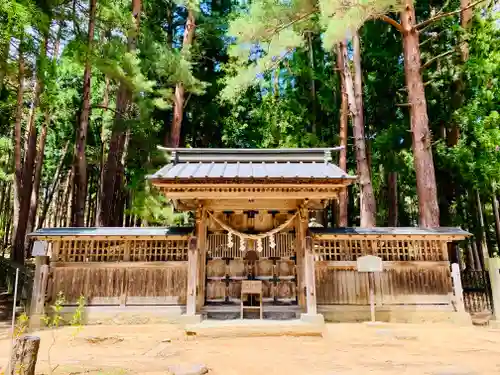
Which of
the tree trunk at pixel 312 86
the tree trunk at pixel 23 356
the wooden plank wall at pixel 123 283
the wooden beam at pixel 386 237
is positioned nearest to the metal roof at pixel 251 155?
the wooden beam at pixel 386 237

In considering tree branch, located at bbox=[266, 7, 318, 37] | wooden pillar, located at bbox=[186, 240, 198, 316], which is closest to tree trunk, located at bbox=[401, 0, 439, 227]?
tree branch, located at bbox=[266, 7, 318, 37]

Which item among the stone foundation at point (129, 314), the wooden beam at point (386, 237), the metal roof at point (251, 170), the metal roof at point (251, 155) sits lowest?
the stone foundation at point (129, 314)

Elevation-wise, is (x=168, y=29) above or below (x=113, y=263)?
above

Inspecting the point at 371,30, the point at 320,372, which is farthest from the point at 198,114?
the point at 320,372

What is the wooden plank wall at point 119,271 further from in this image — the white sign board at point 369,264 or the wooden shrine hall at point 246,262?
the white sign board at point 369,264

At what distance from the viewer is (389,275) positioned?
8266 millimetres

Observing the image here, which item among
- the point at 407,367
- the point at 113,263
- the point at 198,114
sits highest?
the point at 198,114

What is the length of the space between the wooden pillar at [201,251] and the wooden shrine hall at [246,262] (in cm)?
2

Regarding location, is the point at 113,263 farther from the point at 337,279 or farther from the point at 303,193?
the point at 337,279

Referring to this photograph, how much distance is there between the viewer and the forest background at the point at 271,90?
9516 millimetres

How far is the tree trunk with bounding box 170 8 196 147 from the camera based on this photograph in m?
13.7

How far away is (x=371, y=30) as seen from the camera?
15.1m

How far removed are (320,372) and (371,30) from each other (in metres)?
15.1

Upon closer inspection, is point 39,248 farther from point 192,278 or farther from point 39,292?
point 192,278
